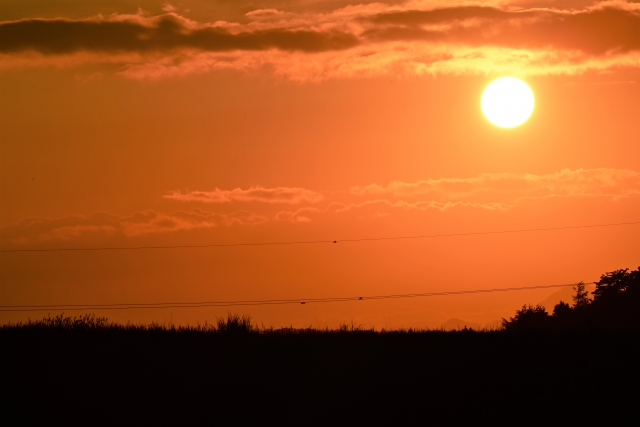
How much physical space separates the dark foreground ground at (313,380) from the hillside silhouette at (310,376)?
0.05m

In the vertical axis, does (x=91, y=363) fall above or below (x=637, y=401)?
above

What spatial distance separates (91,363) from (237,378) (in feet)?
14.3

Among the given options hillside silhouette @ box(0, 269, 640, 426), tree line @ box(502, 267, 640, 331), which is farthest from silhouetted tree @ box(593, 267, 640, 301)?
hillside silhouette @ box(0, 269, 640, 426)

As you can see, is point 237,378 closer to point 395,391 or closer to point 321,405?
point 321,405

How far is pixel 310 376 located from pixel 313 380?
33cm

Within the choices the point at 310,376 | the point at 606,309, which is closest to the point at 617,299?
the point at 606,309

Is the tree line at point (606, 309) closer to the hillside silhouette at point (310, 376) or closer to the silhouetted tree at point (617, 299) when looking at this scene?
the silhouetted tree at point (617, 299)

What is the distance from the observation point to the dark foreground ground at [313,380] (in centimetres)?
1891

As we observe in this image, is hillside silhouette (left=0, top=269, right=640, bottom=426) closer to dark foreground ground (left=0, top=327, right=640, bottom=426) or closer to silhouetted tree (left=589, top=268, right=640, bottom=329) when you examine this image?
dark foreground ground (left=0, top=327, right=640, bottom=426)

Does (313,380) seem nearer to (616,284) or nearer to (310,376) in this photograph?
(310,376)

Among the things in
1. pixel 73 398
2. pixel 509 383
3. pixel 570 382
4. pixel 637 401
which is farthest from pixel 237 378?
A: pixel 637 401

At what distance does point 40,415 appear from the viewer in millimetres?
18719

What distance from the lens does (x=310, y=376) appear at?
22.0 metres

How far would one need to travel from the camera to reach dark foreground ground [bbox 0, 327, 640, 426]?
744 inches
